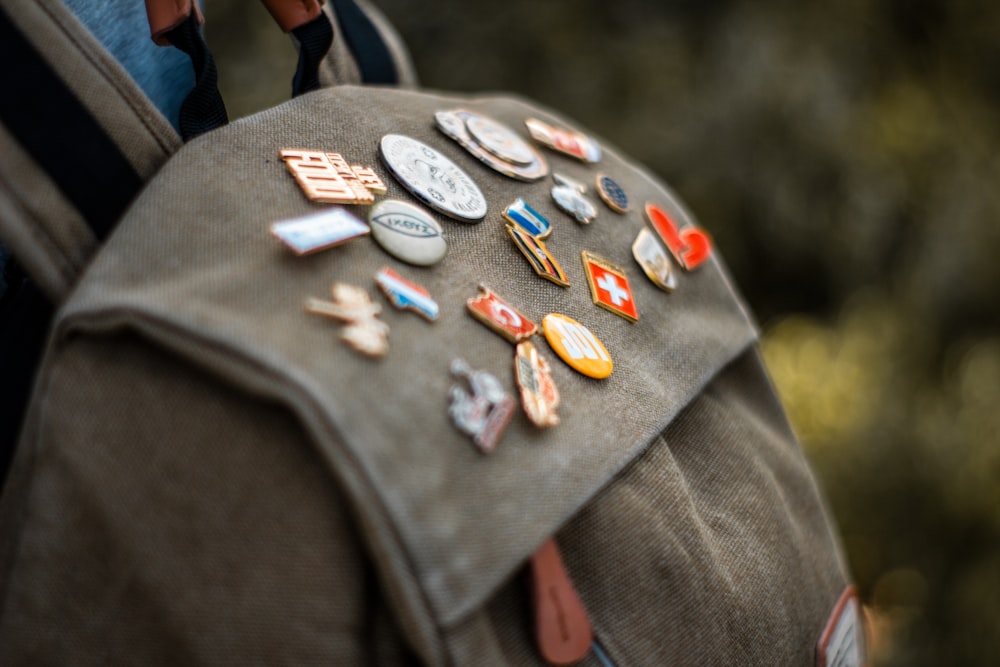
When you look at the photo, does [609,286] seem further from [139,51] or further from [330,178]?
[139,51]

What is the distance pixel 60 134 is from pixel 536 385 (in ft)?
0.86

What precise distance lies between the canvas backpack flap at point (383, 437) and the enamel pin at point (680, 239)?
0.41 ft

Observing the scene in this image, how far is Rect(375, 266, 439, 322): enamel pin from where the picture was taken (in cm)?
39

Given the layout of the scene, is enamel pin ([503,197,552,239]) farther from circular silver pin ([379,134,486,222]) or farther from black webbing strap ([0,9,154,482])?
black webbing strap ([0,9,154,482])

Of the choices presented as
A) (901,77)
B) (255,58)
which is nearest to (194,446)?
(255,58)

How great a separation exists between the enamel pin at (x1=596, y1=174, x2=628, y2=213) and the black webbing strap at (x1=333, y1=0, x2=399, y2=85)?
0.22 meters

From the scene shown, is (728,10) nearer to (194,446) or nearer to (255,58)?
(255,58)

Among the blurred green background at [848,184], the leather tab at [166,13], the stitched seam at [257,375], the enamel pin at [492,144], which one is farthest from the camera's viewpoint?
the blurred green background at [848,184]

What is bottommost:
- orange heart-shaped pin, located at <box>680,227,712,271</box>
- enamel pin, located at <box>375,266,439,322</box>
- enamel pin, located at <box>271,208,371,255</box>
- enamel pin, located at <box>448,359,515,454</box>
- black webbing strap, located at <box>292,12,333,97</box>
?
orange heart-shaped pin, located at <box>680,227,712,271</box>

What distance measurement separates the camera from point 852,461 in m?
1.24

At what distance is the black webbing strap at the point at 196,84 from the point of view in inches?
17.7

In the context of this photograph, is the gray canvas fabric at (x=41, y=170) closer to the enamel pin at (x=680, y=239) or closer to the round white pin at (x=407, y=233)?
the round white pin at (x=407, y=233)

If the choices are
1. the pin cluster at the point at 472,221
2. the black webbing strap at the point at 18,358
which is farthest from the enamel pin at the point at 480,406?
the black webbing strap at the point at 18,358

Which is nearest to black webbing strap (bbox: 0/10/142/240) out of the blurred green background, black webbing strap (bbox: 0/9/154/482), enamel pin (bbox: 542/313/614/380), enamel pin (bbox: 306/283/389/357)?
black webbing strap (bbox: 0/9/154/482)
